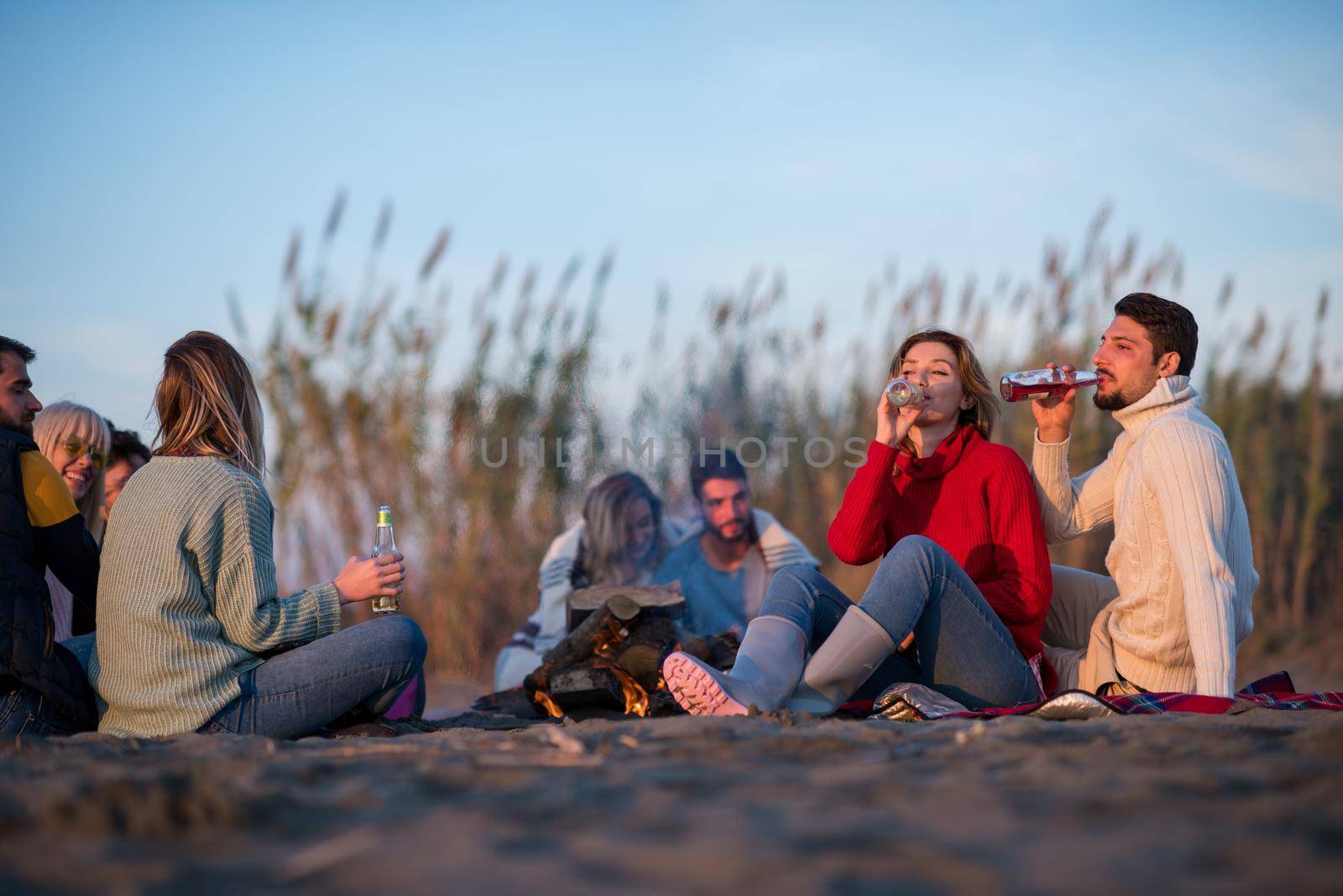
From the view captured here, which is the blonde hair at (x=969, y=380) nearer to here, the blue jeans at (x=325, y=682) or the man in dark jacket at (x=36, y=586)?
the blue jeans at (x=325, y=682)

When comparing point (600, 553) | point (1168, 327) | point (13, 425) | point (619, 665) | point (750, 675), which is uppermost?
point (1168, 327)

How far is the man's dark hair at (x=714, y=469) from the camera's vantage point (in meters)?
5.29

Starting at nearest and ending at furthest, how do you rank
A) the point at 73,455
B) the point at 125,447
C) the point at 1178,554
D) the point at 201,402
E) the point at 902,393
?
the point at 201,402
the point at 1178,554
the point at 902,393
the point at 73,455
the point at 125,447

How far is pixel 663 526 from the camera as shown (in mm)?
5637

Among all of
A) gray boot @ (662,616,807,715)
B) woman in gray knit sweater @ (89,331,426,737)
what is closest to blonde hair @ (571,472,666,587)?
gray boot @ (662,616,807,715)

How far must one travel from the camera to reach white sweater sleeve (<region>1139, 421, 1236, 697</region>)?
Answer: 3012 millimetres

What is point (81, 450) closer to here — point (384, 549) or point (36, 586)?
point (36, 586)

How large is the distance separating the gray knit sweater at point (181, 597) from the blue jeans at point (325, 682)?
47 mm

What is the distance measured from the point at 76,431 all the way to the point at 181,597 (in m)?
1.38

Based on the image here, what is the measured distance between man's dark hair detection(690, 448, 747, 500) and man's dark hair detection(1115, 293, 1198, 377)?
2.12 metres

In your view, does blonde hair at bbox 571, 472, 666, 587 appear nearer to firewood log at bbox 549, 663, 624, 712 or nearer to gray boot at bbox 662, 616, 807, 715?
firewood log at bbox 549, 663, 624, 712

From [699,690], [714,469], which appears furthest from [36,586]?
A: [714,469]

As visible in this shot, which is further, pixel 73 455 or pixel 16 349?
pixel 73 455

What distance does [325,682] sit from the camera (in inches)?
115
